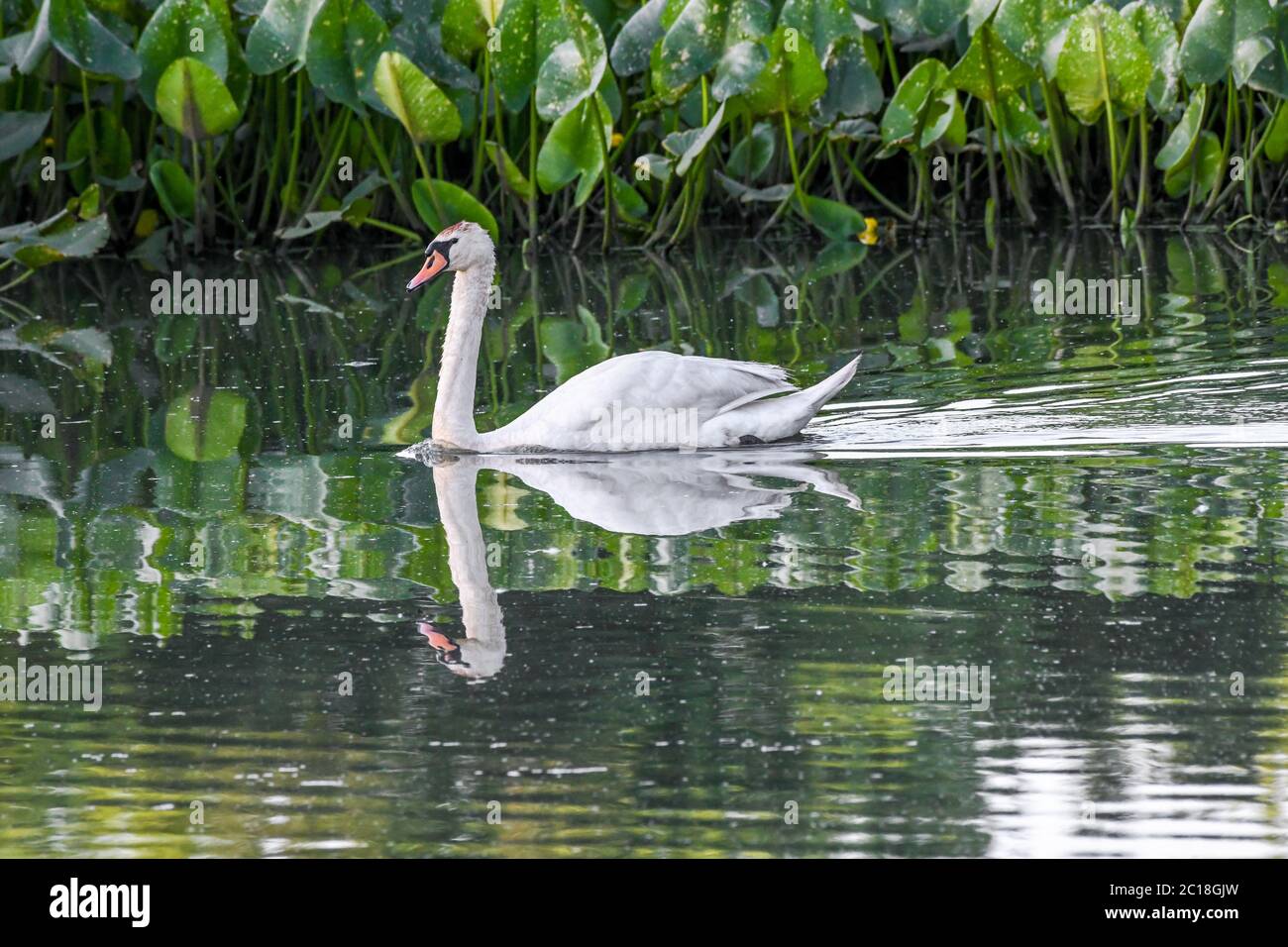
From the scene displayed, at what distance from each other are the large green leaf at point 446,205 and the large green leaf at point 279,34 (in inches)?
42.7

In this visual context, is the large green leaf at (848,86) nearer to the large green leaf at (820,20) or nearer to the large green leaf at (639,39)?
the large green leaf at (820,20)

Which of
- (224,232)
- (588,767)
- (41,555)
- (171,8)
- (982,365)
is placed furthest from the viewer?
(224,232)

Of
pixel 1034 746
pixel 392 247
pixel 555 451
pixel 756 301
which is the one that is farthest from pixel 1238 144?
pixel 1034 746

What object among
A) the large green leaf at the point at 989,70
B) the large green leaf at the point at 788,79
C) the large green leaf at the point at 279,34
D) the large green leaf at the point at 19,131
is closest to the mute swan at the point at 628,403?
the large green leaf at the point at 788,79

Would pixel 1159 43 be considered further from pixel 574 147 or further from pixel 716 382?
pixel 716 382

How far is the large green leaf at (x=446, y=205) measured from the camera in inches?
538

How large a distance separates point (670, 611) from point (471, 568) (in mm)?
853

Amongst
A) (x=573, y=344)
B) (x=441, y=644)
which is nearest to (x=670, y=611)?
(x=441, y=644)

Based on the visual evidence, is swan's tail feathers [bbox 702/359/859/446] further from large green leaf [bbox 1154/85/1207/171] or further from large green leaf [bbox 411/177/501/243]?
large green leaf [bbox 1154/85/1207/171]

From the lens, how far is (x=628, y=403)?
7688 mm

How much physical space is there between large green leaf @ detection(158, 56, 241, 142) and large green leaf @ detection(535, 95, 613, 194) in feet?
6.40

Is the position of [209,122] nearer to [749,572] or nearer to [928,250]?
[928,250]

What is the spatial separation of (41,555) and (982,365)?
4.30 meters
